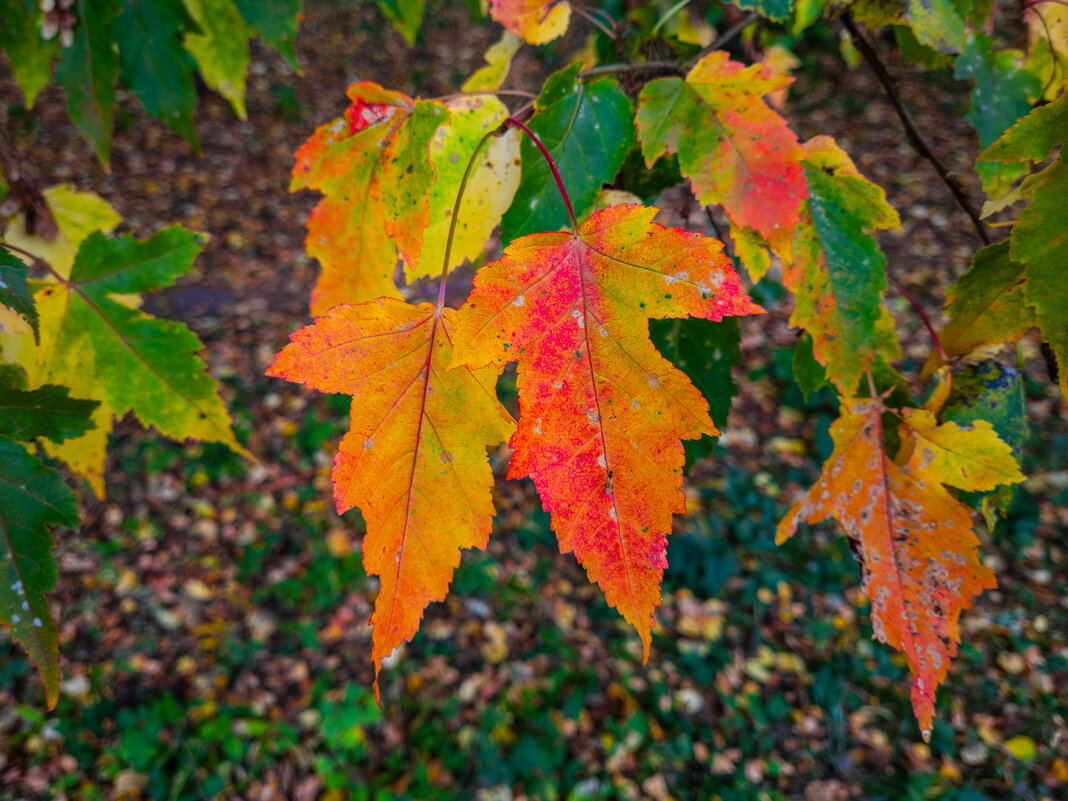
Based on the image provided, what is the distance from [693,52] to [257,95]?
7230mm

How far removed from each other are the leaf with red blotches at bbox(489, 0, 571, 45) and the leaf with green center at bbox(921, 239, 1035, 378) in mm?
629

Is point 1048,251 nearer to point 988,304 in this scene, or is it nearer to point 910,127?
point 988,304

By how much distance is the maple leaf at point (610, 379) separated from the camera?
516 mm

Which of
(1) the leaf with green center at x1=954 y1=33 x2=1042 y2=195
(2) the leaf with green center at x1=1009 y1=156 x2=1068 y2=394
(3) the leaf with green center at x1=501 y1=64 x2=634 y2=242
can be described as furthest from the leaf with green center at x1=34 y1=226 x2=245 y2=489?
(1) the leaf with green center at x1=954 y1=33 x2=1042 y2=195

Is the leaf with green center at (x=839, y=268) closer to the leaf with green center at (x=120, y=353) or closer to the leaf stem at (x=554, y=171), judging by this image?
the leaf stem at (x=554, y=171)

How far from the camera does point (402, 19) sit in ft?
4.02

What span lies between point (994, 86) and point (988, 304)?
435 millimetres

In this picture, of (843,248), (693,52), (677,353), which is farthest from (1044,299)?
(693,52)

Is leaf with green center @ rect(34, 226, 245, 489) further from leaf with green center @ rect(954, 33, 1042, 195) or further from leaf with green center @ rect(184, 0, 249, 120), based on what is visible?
leaf with green center @ rect(954, 33, 1042, 195)

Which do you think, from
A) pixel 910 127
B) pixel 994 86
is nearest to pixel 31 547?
pixel 910 127

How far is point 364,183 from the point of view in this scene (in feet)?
2.34

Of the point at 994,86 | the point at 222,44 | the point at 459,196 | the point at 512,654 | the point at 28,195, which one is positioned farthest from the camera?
the point at 512,654

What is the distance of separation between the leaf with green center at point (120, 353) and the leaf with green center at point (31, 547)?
0.21m

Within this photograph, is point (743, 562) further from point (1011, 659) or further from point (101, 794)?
point (101, 794)
